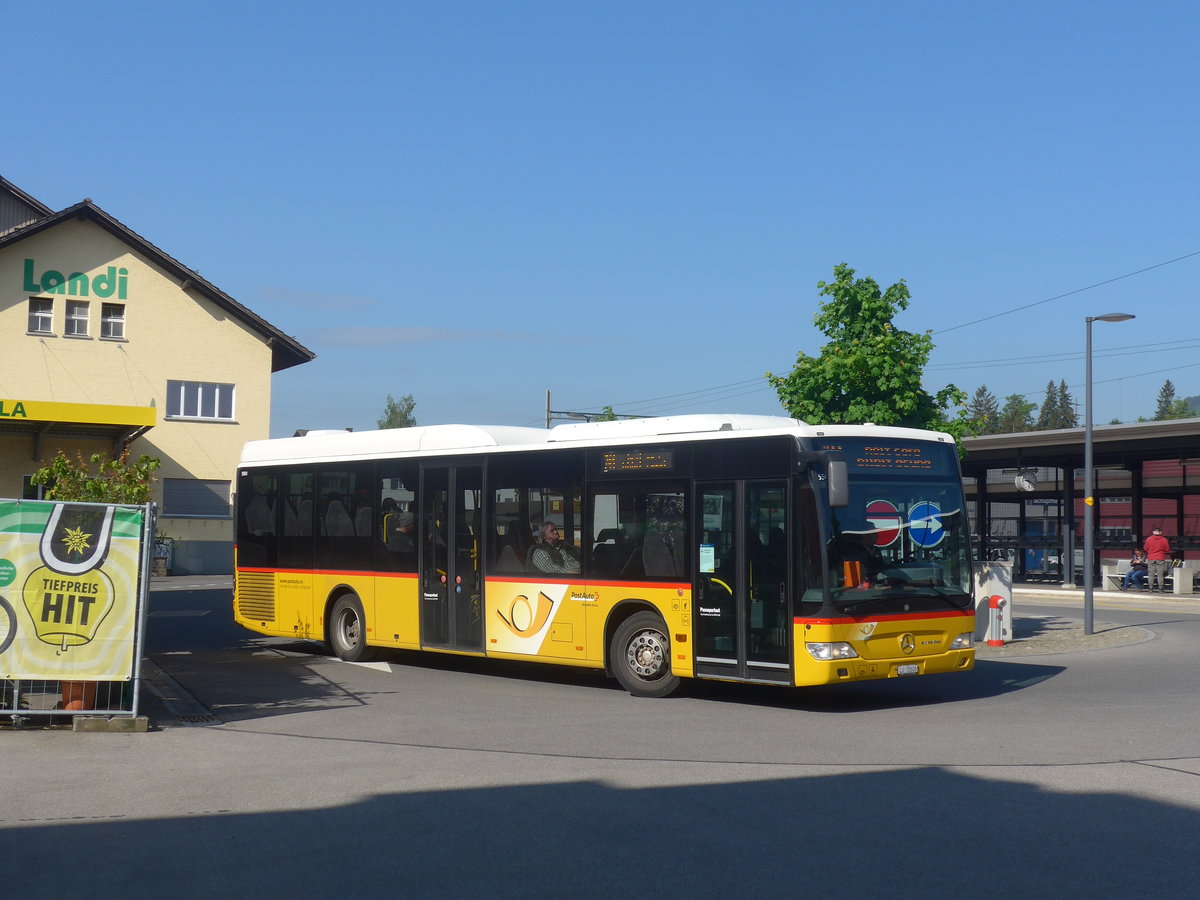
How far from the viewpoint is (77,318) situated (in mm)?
42406

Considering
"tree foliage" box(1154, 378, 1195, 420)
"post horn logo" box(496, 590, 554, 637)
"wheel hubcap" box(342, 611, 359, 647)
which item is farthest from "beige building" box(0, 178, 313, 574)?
"tree foliage" box(1154, 378, 1195, 420)

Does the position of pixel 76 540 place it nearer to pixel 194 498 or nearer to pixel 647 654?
pixel 647 654

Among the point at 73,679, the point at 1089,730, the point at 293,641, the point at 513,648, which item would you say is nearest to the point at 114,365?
the point at 293,641

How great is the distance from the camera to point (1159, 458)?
44781mm

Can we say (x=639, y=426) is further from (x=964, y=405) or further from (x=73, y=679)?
(x=964, y=405)

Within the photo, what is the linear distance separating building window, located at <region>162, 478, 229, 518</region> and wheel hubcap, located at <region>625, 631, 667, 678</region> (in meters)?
31.7

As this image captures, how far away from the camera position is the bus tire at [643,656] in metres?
14.1

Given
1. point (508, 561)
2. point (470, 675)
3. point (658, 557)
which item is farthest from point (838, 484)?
point (470, 675)

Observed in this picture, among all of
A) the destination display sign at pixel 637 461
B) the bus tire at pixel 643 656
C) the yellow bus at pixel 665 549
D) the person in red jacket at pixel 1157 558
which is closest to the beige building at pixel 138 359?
the yellow bus at pixel 665 549

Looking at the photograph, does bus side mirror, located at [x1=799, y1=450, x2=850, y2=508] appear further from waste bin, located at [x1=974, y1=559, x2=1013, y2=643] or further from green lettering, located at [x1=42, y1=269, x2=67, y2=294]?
green lettering, located at [x1=42, y1=269, x2=67, y2=294]

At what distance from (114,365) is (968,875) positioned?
132 feet

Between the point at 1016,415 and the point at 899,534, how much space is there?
174 metres

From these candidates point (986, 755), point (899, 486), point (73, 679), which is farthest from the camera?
point (899, 486)

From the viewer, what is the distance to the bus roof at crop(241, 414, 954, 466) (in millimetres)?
13766
